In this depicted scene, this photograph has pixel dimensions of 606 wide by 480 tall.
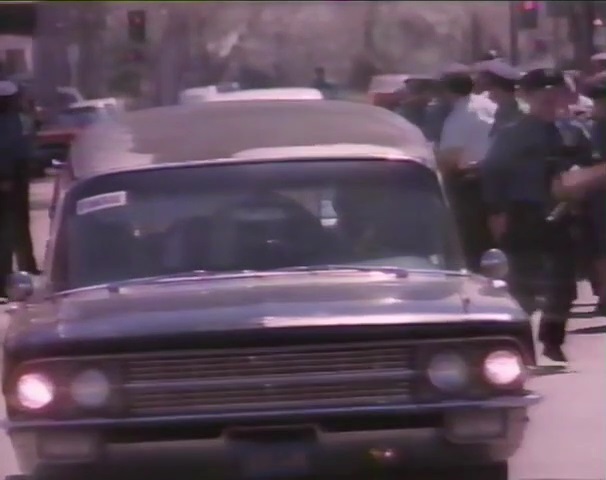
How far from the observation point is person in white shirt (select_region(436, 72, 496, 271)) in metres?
12.6

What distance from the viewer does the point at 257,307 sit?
6.35m

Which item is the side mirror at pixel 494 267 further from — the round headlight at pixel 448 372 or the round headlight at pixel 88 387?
the round headlight at pixel 88 387

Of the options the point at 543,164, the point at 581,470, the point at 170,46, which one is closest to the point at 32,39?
the point at 170,46

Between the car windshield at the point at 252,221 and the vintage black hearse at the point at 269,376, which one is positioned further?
the car windshield at the point at 252,221

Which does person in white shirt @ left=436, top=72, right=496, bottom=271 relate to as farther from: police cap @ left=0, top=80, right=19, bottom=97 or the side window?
the side window

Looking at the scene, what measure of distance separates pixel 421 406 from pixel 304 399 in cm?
39

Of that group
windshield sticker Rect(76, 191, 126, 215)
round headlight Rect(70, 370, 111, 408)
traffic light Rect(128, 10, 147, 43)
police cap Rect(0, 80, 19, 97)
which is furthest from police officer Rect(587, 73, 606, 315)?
traffic light Rect(128, 10, 147, 43)

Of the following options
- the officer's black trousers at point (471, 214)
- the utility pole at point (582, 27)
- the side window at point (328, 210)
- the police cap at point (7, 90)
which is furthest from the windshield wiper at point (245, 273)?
the utility pole at point (582, 27)

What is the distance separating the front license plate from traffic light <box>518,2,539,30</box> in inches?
1334

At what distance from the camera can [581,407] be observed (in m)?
9.48

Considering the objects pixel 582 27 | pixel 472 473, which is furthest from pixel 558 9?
pixel 472 473

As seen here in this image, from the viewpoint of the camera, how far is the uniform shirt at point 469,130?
499 inches

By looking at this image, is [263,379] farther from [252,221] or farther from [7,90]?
[7,90]

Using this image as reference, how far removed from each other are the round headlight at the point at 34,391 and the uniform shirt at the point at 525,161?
4.80m
